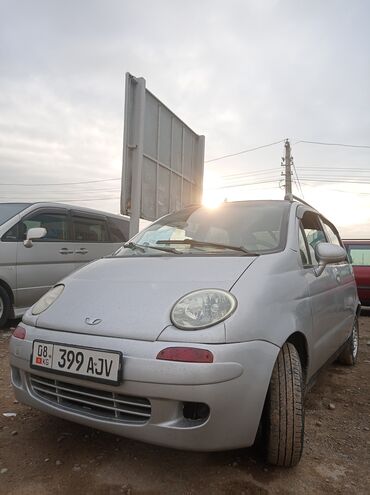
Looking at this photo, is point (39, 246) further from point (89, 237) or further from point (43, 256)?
point (89, 237)

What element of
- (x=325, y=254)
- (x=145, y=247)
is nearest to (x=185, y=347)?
(x=145, y=247)

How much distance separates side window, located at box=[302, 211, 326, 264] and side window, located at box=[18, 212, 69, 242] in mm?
3705

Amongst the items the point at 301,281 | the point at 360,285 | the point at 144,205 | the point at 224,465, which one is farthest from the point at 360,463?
the point at 360,285

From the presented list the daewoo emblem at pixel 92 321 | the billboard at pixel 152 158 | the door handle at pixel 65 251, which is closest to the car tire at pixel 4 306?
the door handle at pixel 65 251

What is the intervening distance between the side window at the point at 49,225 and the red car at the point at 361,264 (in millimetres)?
5616

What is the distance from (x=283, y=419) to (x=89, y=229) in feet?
16.8

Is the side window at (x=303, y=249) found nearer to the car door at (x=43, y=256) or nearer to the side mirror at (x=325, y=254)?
the side mirror at (x=325, y=254)

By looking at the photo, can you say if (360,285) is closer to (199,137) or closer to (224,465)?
(199,137)

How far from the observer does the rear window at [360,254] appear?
9.12 m

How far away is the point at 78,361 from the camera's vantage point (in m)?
2.02

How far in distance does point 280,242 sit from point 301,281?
28 cm

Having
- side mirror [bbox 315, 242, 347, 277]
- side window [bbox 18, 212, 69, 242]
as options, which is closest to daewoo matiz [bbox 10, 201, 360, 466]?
side mirror [bbox 315, 242, 347, 277]

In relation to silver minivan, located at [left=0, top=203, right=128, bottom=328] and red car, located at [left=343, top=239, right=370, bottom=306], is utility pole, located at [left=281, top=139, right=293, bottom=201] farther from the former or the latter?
silver minivan, located at [left=0, top=203, right=128, bottom=328]

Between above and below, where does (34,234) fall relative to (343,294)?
above
